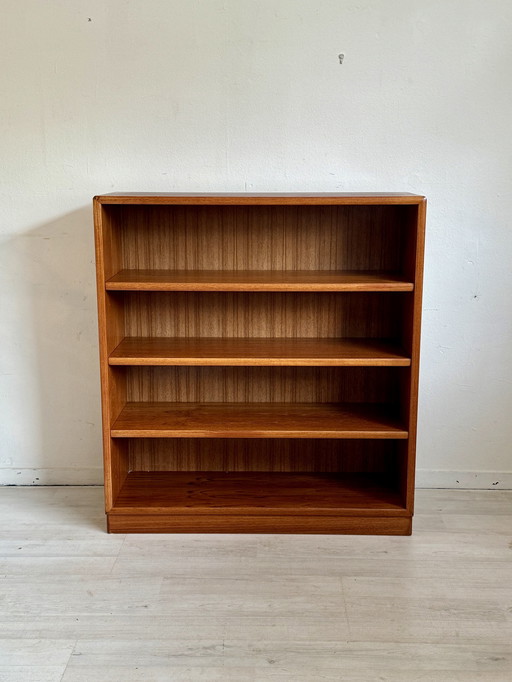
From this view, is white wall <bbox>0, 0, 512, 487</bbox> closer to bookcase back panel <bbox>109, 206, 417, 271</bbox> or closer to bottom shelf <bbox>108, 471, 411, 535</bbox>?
bookcase back panel <bbox>109, 206, 417, 271</bbox>

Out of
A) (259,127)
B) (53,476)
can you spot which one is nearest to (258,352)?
(259,127)

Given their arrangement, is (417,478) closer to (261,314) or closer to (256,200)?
(261,314)

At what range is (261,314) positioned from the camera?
9.65 feet

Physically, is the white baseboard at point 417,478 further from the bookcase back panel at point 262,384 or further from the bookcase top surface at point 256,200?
the bookcase top surface at point 256,200

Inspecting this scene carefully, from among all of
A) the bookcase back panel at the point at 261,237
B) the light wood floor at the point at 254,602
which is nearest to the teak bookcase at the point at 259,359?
the bookcase back panel at the point at 261,237

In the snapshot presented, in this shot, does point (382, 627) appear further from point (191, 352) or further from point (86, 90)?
point (86, 90)

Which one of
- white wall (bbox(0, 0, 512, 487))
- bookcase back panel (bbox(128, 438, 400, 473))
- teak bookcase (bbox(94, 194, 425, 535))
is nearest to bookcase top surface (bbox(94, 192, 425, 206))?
teak bookcase (bbox(94, 194, 425, 535))

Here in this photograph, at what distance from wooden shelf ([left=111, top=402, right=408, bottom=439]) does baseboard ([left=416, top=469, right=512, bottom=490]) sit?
38 centimetres

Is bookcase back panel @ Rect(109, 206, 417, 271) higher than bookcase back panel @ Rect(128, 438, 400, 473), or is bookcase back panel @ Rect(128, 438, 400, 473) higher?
bookcase back panel @ Rect(109, 206, 417, 271)

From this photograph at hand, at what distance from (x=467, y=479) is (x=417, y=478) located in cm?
19

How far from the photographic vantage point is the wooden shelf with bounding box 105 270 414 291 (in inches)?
102

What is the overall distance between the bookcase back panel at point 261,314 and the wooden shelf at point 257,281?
0.13 m

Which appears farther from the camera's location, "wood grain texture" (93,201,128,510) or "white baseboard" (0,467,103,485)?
"white baseboard" (0,467,103,485)

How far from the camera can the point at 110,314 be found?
269cm
